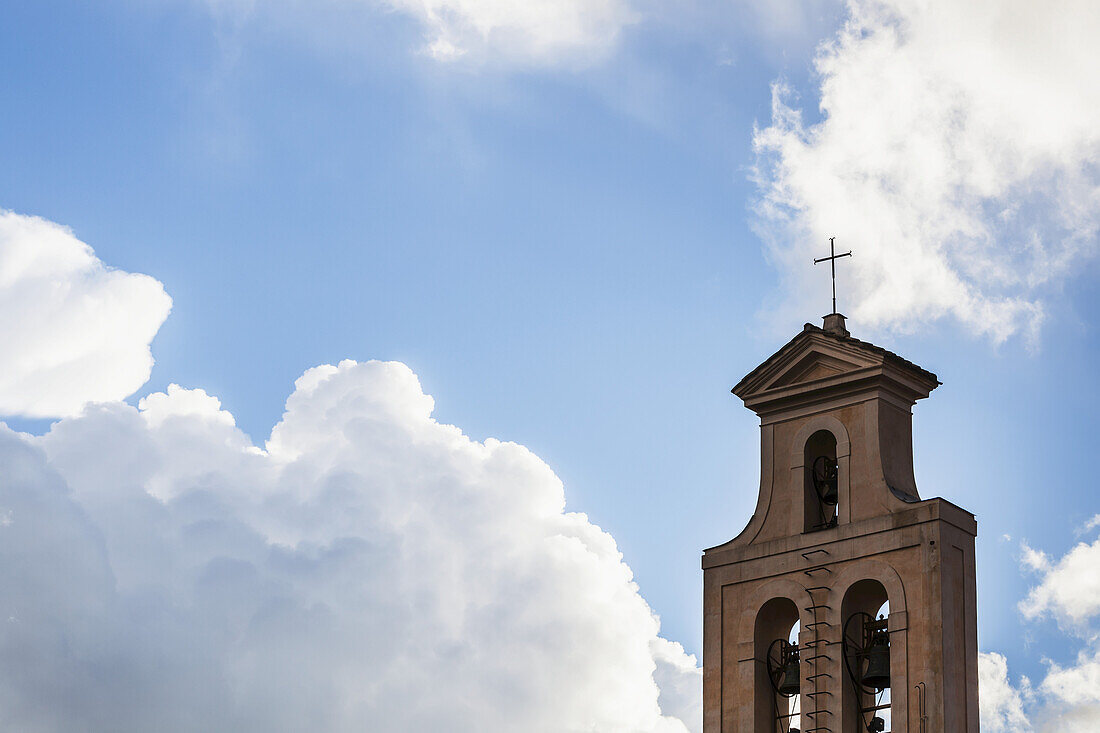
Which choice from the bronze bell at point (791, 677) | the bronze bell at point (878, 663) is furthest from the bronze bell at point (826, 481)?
the bronze bell at point (878, 663)

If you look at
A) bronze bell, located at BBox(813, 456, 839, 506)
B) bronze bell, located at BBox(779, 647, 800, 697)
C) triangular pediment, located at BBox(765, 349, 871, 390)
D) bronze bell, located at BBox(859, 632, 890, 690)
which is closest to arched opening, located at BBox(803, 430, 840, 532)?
bronze bell, located at BBox(813, 456, 839, 506)

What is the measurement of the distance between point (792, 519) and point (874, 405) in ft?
8.58

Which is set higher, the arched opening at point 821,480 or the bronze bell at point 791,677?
the arched opening at point 821,480

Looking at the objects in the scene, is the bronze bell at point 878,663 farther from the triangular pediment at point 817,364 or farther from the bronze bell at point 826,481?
the triangular pediment at point 817,364

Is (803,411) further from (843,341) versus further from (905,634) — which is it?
(905,634)

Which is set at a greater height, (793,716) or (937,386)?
(937,386)

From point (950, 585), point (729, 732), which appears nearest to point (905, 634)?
point (950, 585)

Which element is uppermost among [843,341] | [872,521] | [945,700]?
[843,341]

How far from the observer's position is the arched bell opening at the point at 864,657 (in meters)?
44.2

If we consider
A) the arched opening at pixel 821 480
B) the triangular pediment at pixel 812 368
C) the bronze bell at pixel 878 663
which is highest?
the triangular pediment at pixel 812 368

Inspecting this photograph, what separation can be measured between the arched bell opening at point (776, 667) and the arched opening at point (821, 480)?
168cm

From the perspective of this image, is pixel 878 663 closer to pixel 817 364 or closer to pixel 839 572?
pixel 839 572

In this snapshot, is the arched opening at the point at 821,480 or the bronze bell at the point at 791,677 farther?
the arched opening at the point at 821,480

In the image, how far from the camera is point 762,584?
4641 cm
